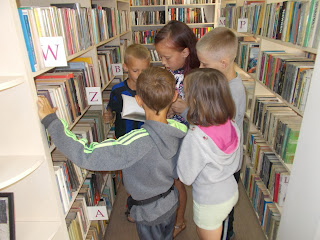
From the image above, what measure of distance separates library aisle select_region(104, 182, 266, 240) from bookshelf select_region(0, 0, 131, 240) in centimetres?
92

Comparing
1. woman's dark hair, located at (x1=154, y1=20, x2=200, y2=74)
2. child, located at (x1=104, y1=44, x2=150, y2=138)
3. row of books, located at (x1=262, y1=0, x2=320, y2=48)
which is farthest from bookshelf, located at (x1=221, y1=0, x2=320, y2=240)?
child, located at (x1=104, y1=44, x2=150, y2=138)

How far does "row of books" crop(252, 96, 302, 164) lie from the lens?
5.53 feet

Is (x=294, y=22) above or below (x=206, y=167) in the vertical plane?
above

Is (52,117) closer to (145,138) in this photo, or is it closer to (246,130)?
(145,138)

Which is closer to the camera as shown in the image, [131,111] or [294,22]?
[131,111]

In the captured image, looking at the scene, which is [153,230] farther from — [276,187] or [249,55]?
[249,55]

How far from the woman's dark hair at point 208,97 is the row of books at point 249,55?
4.96 feet

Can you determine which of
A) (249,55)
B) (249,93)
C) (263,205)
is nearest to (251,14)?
(249,55)

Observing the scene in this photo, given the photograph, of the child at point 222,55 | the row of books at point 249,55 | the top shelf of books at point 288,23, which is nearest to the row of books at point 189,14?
the row of books at point 249,55

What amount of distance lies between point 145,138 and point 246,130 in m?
1.77

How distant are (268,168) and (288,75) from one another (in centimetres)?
76

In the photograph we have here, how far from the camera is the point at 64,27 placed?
133 centimetres

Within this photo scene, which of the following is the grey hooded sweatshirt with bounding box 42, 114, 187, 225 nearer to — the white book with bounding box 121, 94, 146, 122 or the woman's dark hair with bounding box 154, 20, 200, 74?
the white book with bounding box 121, 94, 146, 122

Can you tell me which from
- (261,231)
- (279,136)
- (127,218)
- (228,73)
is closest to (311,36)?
(228,73)
